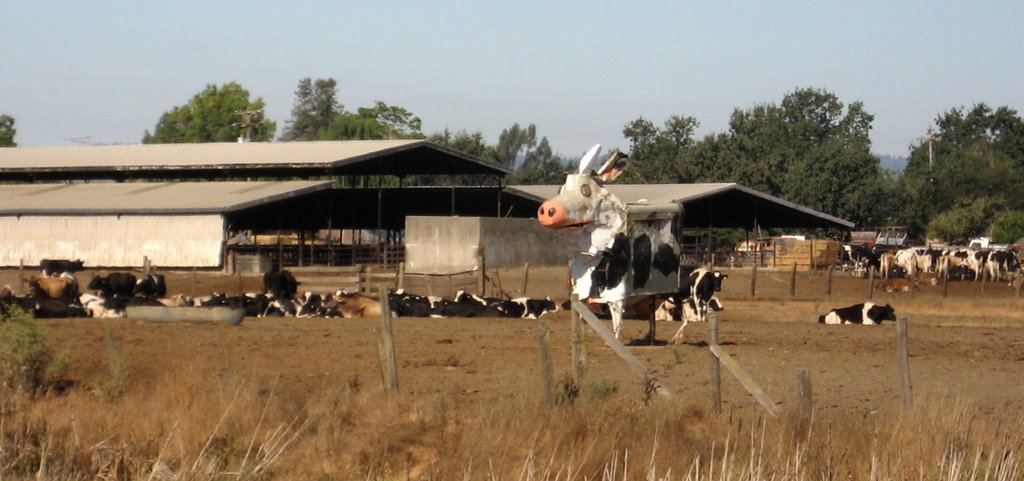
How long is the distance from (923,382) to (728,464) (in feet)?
25.0

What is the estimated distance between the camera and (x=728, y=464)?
1016 cm

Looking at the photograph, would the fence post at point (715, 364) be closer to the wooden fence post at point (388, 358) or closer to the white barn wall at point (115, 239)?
the wooden fence post at point (388, 358)

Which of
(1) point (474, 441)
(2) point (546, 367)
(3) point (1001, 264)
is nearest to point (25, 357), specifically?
(2) point (546, 367)

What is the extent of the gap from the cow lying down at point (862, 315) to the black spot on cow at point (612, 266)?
1074cm

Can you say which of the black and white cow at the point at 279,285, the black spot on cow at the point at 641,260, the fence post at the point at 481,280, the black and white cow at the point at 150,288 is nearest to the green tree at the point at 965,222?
the fence post at the point at 481,280

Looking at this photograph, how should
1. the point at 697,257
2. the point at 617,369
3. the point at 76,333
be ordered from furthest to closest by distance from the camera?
1. the point at 697,257
2. the point at 76,333
3. the point at 617,369

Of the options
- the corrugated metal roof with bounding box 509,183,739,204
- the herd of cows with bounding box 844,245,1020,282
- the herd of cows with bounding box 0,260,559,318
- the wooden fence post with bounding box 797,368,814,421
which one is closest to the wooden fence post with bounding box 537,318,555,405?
the wooden fence post with bounding box 797,368,814,421

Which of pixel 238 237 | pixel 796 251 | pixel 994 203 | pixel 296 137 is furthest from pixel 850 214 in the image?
pixel 296 137

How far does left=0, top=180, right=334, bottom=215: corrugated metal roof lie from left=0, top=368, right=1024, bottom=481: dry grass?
35200mm

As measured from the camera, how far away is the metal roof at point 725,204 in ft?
180

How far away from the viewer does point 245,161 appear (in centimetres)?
5638

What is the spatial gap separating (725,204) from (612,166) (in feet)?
139

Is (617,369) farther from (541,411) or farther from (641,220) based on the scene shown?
(541,411)

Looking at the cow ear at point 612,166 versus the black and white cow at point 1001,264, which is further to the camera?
the black and white cow at point 1001,264
